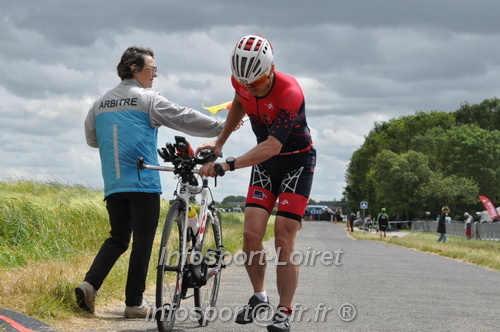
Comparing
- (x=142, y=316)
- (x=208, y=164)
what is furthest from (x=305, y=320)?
(x=208, y=164)

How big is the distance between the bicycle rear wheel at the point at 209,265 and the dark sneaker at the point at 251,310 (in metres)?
0.50

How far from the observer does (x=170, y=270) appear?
→ 5824mm

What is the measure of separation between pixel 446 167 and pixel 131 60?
94919 mm

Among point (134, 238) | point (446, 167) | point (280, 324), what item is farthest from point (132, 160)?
point (446, 167)

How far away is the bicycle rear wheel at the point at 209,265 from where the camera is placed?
650cm

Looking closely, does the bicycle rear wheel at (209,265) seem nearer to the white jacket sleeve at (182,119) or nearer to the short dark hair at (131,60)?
the white jacket sleeve at (182,119)

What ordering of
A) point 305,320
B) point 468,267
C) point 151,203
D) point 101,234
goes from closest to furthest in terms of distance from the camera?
point 151,203 → point 305,320 → point 101,234 → point 468,267

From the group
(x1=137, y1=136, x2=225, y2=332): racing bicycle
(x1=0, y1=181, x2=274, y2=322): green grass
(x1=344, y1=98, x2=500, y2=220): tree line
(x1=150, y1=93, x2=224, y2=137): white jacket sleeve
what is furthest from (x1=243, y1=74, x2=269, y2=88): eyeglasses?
(x1=344, y1=98, x2=500, y2=220): tree line

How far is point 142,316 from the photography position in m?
6.68

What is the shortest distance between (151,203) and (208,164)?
1095 mm

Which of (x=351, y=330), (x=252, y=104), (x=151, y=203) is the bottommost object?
(x=351, y=330)

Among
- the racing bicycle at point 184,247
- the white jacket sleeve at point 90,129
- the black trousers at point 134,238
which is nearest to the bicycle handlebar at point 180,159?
the racing bicycle at point 184,247

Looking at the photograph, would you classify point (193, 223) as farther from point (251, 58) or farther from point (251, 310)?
point (251, 58)

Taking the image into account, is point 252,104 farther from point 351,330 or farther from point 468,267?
point 468,267
